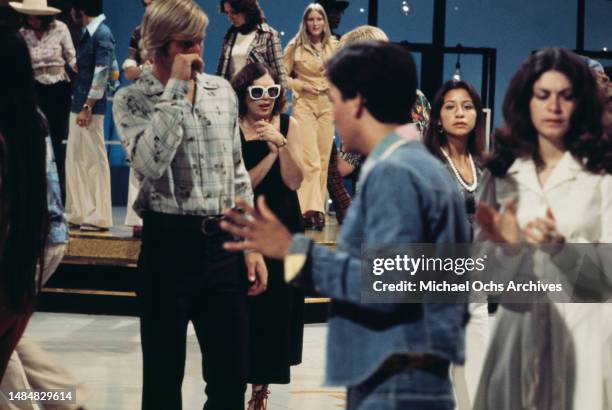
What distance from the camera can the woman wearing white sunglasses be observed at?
4.48 meters

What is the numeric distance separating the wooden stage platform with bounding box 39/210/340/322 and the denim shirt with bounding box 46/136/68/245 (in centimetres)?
404

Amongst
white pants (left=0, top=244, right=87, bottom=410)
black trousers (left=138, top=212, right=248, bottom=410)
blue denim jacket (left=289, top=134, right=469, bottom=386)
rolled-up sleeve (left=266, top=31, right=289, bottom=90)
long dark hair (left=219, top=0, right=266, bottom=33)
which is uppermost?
long dark hair (left=219, top=0, right=266, bottom=33)

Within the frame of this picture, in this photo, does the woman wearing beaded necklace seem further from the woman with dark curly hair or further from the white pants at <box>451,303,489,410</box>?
the woman with dark curly hair

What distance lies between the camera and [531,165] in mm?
3004

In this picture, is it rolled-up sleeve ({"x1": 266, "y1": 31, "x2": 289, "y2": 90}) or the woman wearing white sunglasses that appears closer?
the woman wearing white sunglasses

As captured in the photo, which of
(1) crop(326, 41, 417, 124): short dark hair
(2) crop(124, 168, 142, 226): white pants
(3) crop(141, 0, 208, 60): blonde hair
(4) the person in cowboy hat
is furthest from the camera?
(4) the person in cowboy hat

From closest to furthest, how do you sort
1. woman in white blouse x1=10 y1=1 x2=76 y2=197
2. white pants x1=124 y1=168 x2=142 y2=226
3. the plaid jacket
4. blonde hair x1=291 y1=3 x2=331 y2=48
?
the plaid jacket → white pants x1=124 y1=168 x2=142 y2=226 → woman in white blouse x1=10 y1=1 x2=76 y2=197 → blonde hair x1=291 y1=3 x2=331 y2=48

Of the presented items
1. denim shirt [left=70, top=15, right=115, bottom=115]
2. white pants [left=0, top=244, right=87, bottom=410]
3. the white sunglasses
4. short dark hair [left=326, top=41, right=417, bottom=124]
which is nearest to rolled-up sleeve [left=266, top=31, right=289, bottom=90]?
denim shirt [left=70, top=15, right=115, bottom=115]

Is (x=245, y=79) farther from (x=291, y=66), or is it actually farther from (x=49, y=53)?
(x=291, y=66)

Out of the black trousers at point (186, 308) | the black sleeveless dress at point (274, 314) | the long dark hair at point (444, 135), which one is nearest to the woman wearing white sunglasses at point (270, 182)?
the black sleeveless dress at point (274, 314)

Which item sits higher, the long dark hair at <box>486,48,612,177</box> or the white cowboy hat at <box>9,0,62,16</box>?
the white cowboy hat at <box>9,0,62,16</box>

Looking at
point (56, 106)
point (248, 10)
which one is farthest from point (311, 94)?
point (56, 106)

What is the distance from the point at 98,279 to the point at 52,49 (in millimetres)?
1642

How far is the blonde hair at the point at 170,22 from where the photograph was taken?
331 centimetres
